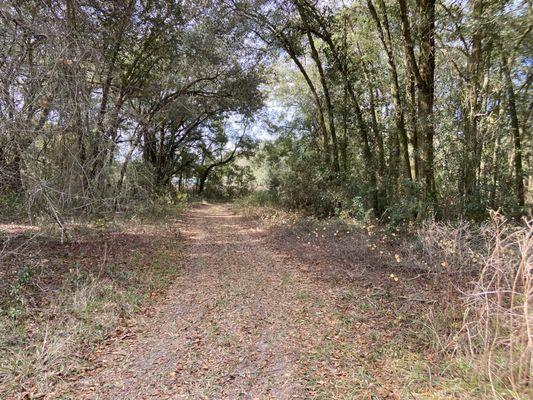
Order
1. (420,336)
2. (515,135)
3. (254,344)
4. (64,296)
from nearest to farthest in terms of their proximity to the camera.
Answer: (420,336) < (254,344) < (64,296) < (515,135)

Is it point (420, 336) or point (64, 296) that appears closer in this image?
point (420, 336)

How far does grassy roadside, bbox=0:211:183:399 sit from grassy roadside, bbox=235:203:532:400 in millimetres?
2520

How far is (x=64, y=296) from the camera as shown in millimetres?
4492

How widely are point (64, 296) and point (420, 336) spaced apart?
451 centimetres

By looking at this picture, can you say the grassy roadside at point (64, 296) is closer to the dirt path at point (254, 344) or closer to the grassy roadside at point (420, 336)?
the dirt path at point (254, 344)

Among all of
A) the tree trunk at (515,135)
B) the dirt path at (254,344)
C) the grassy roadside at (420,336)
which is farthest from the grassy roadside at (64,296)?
the tree trunk at (515,135)

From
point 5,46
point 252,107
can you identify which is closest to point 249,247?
point 5,46

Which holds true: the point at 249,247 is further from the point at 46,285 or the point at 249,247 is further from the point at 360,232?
the point at 46,285

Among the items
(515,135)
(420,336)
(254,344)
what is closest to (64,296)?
(254,344)

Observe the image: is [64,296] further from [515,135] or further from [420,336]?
[515,135]

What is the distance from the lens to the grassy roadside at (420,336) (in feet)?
9.04

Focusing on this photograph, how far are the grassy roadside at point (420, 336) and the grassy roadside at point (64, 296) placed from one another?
2.52 metres

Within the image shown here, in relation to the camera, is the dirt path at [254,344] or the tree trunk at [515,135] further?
the tree trunk at [515,135]

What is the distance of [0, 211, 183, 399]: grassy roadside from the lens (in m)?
3.19
